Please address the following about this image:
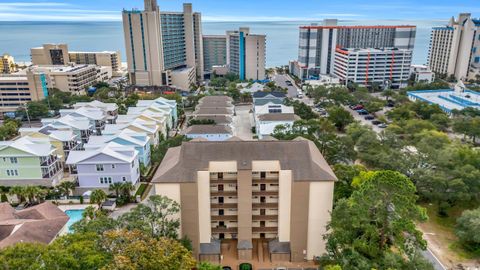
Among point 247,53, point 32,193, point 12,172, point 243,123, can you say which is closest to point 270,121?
point 243,123

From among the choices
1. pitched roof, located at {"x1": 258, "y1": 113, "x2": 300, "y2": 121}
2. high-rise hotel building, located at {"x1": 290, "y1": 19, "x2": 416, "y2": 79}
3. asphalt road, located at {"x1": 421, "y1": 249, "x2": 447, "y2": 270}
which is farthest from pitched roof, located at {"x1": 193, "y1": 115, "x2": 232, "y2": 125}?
high-rise hotel building, located at {"x1": 290, "y1": 19, "x2": 416, "y2": 79}

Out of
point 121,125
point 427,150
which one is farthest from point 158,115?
point 427,150

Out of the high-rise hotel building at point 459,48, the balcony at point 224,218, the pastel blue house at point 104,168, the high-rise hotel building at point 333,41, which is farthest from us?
the high-rise hotel building at point 333,41

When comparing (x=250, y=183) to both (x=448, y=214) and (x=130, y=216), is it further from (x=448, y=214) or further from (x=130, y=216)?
(x=448, y=214)

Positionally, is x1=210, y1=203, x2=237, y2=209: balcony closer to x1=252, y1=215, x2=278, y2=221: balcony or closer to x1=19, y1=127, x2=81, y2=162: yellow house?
x1=252, y1=215, x2=278, y2=221: balcony

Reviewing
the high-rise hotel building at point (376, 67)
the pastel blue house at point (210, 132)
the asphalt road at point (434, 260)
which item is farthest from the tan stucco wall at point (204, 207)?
the high-rise hotel building at point (376, 67)

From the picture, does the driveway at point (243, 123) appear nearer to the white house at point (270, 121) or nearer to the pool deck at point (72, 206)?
the white house at point (270, 121)

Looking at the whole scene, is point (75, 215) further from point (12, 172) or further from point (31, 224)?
point (12, 172)
